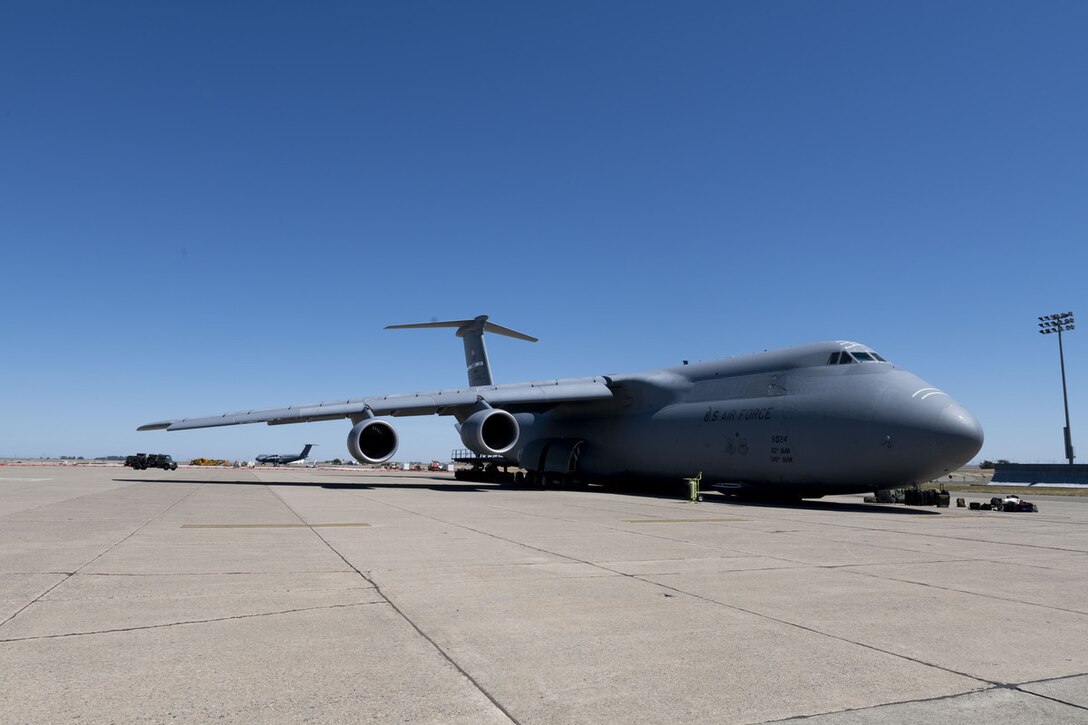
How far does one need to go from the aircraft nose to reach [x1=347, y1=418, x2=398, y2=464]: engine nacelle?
14.4 meters

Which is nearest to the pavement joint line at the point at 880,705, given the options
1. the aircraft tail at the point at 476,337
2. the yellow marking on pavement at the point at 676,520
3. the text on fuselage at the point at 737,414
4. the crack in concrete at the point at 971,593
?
the crack in concrete at the point at 971,593

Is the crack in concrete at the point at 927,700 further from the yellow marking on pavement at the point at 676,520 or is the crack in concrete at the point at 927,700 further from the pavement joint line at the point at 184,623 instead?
the yellow marking on pavement at the point at 676,520

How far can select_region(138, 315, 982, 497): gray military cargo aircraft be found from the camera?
1471 centimetres

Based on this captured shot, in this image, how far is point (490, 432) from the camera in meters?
22.5

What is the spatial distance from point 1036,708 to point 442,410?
22814mm

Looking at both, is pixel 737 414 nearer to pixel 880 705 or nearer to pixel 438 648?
pixel 438 648

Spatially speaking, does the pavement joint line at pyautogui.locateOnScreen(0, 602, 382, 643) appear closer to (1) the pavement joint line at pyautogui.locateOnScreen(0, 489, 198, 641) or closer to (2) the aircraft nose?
(1) the pavement joint line at pyautogui.locateOnScreen(0, 489, 198, 641)

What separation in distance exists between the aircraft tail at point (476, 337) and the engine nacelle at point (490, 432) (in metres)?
8.05

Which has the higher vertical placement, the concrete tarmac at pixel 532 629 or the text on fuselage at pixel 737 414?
the text on fuselage at pixel 737 414

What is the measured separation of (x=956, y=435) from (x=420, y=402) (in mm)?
14871

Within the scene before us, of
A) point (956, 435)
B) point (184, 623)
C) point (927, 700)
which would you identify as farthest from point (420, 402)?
point (927, 700)

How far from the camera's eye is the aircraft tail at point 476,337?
30.8 metres

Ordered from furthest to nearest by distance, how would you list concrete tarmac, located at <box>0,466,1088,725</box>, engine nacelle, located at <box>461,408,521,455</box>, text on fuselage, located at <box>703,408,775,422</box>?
engine nacelle, located at <box>461,408,521,455</box> → text on fuselage, located at <box>703,408,775,422</box> → concrete tarmac, located at <box>0,466,1088,725</box>

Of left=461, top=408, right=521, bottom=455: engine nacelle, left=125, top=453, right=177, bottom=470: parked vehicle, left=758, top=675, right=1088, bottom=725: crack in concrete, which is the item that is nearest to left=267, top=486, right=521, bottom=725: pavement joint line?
left=758, top=675, right=1088, bottom=725: crack in concrete
